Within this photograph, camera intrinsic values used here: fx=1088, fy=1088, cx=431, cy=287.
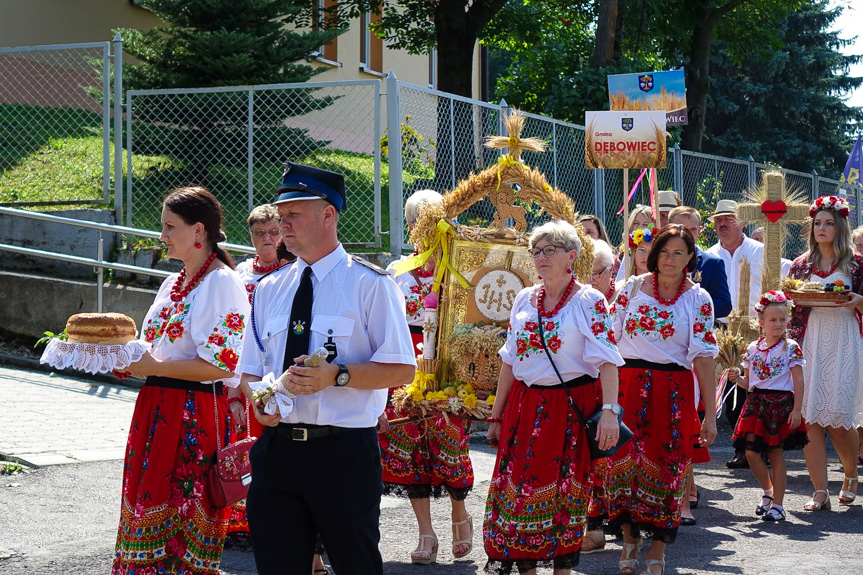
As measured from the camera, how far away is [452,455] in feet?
21.3

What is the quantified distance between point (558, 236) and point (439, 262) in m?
1.24

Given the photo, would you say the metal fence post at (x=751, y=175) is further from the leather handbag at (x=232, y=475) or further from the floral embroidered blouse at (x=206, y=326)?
the leather handbag at (x=232, y=475)

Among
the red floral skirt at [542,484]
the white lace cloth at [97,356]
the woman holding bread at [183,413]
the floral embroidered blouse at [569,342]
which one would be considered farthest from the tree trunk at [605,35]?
the white lace cloth at [97,356]

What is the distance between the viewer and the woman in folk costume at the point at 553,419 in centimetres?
532

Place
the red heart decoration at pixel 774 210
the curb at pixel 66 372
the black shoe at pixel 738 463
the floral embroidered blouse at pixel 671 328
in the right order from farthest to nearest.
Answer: the curb at pixel 66 372 → the black shoe at pixel 738 463 → the red heart decoration at pixel 774 210 → the floral embroidered blouse at pixel 671 328

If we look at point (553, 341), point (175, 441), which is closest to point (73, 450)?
point (175, 441)

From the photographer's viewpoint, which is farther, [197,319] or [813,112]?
[813,112]

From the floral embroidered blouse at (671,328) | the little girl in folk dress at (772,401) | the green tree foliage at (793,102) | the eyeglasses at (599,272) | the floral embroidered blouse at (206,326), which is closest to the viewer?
the floral embroidered blouse at (206,326)

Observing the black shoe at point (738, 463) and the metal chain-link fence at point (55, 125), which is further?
the metal chain-link fence at point (55, 125)

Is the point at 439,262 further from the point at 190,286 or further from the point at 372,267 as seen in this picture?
the point at 372,267

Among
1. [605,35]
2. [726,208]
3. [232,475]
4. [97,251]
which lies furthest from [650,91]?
[605,35]

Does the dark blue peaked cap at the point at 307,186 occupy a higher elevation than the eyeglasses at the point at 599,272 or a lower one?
higher

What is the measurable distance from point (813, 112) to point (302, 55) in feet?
99.0

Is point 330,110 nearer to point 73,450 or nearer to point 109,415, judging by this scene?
point 109,415
